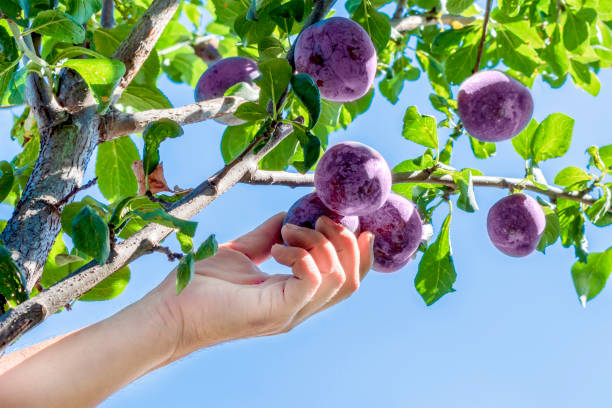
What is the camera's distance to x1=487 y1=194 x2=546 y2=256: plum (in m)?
1.40

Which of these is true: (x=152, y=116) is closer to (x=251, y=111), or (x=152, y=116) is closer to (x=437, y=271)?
(x=251, y=111)

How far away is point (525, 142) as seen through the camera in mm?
1634

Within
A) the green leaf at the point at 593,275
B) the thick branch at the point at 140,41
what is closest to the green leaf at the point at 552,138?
the green leaf at the point at 593,275

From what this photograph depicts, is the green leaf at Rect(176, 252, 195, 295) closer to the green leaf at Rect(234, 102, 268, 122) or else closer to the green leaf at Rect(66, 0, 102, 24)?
the green leaf at Rect(234, 102, 268, 122)

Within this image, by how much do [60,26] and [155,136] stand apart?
0.27 metres

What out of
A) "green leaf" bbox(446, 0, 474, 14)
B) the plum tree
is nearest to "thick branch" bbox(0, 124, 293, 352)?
the plum tree

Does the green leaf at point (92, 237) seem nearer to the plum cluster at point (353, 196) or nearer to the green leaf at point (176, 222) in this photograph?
the green leaf at point (176, 222)

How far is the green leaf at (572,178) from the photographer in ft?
5.10

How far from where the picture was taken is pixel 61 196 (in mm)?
1023

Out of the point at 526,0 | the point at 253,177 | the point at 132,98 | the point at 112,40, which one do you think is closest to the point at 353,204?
the point at 253,177

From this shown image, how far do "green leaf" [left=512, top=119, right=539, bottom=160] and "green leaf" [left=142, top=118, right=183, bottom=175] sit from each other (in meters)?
1.06

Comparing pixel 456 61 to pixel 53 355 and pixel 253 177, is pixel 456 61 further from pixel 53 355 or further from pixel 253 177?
pixel 53 355

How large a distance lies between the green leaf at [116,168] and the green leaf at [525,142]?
104 cm

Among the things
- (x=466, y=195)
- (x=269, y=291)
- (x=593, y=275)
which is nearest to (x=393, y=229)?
(x=466, y=195)
